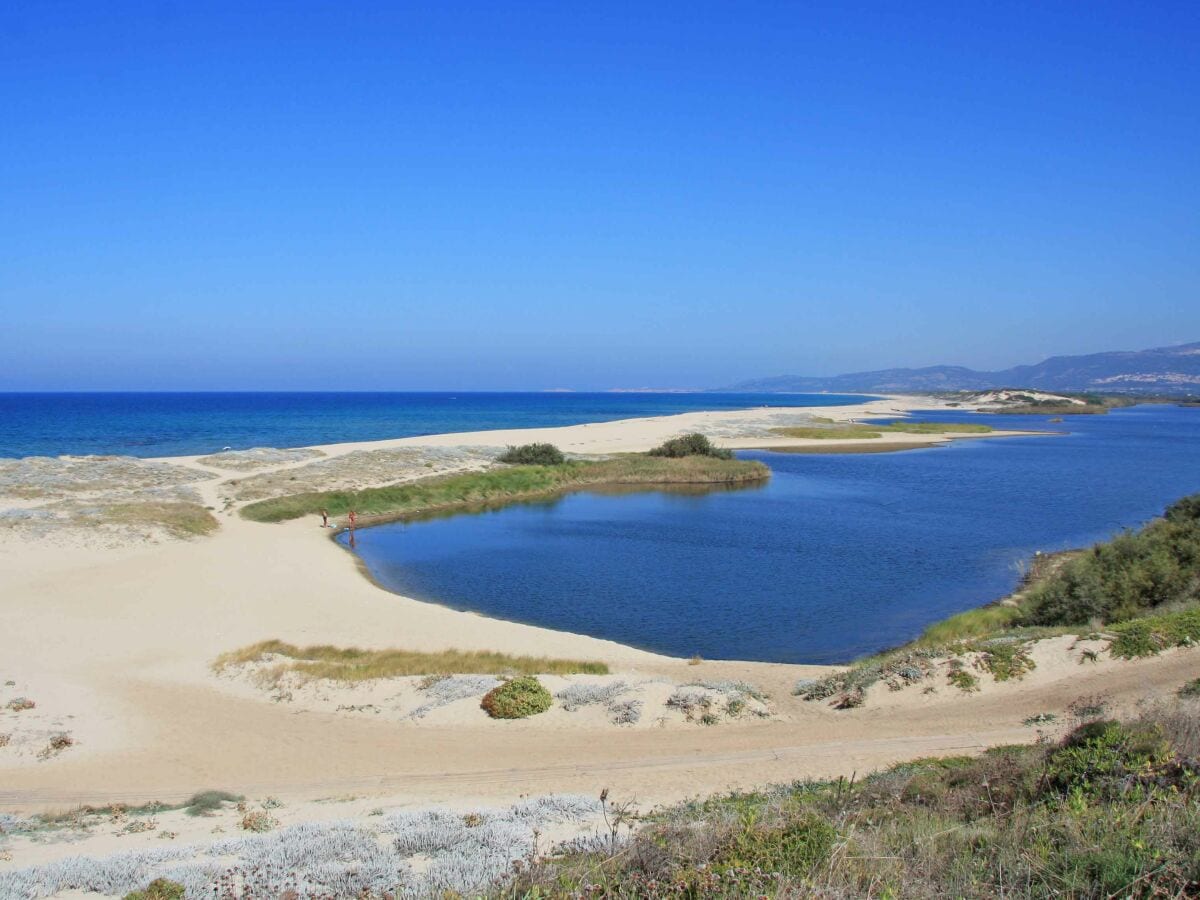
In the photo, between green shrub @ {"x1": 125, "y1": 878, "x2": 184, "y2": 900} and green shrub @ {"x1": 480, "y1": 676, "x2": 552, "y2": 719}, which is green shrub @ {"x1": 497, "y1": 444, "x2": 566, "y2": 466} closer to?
green shrub @ {"x1": 480, "y1": 676, "x2": 552, "y2": 719}

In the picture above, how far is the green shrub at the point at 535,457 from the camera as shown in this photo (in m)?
59.1

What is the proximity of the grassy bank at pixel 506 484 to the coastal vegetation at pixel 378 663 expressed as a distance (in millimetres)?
21360

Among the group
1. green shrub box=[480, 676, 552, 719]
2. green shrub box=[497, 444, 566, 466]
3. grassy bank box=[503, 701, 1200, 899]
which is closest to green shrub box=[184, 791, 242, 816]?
green shrub box=[480, 676, 552, 719]

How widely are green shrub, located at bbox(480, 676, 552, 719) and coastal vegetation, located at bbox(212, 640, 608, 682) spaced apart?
1799 millimetres

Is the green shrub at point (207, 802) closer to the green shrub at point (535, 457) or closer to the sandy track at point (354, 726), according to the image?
the sandy track at point (354, 726)

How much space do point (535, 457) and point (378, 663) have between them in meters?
41.8

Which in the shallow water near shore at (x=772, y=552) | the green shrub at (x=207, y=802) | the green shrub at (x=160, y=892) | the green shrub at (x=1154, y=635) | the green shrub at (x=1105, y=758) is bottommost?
the shallow water near shore at (x=772, y=552)

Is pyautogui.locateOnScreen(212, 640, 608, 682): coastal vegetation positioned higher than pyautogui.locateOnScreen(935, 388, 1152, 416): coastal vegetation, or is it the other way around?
pyautogui.locateOnScreen(935, 388, 1152, 416): coastal vegetation

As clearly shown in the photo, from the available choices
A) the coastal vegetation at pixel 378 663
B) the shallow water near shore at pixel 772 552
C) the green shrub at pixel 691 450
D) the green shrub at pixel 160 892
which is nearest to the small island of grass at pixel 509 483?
the green shrub at pixel 691 450

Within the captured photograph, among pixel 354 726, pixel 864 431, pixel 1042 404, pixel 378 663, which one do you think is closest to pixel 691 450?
pixel 864 431

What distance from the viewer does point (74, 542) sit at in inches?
1211

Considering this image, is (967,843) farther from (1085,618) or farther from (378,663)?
(1085,618)

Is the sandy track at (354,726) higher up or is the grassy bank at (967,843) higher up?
the grassy bank at (967,843)

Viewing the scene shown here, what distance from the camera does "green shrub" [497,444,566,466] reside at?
59.1 meters
